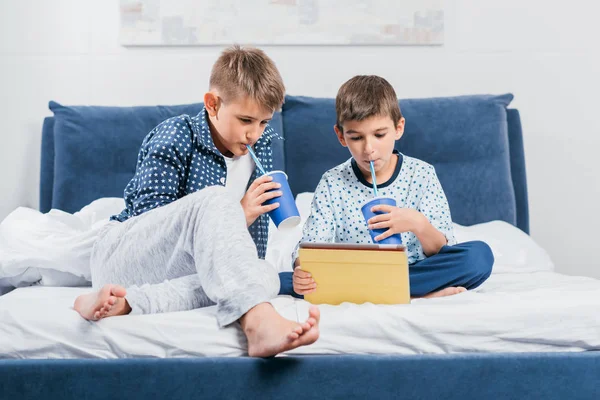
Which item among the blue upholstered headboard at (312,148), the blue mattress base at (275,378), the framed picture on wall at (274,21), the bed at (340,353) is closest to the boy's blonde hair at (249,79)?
the bed at (340,353)

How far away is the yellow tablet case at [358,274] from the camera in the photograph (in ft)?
4.76

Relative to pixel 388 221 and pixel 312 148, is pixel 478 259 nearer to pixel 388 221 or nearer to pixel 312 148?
pixel 388 221

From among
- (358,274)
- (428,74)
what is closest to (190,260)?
(358,274)

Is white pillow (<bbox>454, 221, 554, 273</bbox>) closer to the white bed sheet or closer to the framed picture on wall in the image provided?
the white bed sheet

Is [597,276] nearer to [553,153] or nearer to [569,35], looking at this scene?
[553,153]

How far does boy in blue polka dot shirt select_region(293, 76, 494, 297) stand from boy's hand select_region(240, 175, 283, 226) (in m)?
0.23

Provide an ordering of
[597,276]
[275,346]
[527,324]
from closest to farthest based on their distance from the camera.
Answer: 1. [275,346]
2. [527,324]
3. [597,276]

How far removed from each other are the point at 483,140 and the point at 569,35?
693 millimetres

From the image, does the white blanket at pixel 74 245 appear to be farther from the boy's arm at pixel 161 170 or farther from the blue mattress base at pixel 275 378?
the blue mattress base at pixel 275 378

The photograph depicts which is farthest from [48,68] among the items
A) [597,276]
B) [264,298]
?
[597,276]

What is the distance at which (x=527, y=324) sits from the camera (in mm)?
1405

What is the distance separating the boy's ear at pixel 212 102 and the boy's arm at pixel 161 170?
0.09 metres

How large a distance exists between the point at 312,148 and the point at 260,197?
105 cm

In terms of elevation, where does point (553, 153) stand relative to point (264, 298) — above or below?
above
